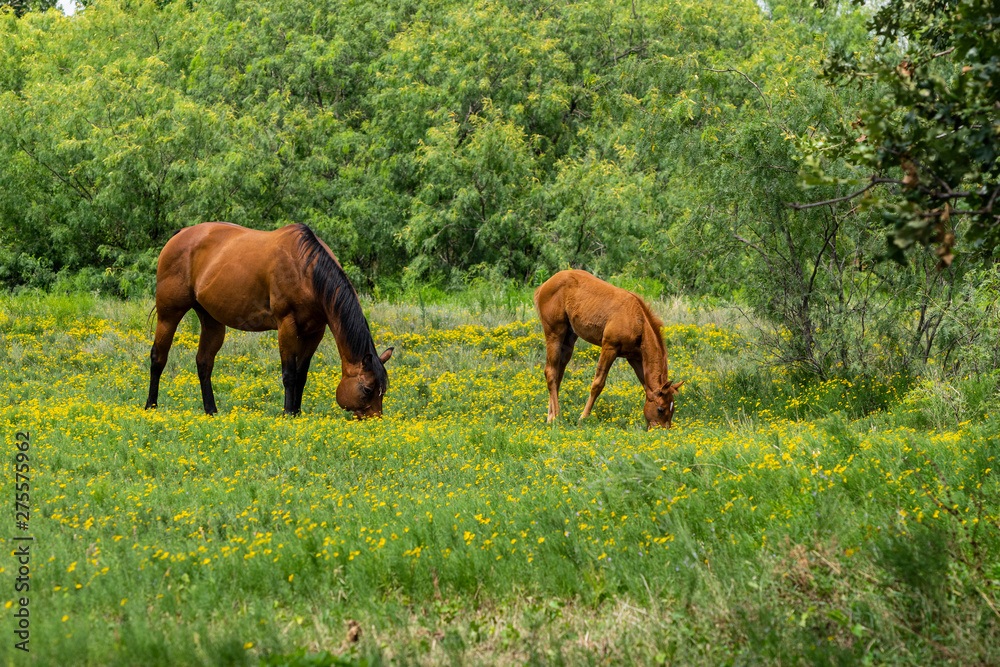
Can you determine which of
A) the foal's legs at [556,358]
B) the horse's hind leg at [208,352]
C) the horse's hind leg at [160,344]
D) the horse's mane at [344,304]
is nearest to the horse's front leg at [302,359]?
the horse's mane at [344,304]

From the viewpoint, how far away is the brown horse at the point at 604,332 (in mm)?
11000

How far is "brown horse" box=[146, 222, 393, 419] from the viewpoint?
10.7m

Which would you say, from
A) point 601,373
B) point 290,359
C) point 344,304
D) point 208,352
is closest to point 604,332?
point 601,373

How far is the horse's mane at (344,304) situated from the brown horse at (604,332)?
2739 millimetres

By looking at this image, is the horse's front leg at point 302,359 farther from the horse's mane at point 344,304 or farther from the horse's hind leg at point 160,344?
the horse's hind leg at point 160,344

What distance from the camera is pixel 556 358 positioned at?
12.4m

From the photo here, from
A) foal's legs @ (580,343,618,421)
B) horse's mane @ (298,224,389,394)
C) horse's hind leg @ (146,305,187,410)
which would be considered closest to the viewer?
horse's mane @ (298,224,389,394)

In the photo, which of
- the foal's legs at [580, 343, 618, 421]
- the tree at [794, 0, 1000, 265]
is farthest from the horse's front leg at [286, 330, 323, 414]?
the tree at [794, 0, 1000, 265]

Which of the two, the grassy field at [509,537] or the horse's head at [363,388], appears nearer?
the grassy field at [509,537]

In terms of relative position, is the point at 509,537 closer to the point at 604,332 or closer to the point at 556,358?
the point at 604,332

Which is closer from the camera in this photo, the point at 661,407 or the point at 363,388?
the point at 363,388

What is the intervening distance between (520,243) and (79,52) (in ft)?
67.3

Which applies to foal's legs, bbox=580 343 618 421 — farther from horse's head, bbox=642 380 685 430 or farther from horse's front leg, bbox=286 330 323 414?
horse's front leg, bbox=286 330 323 414

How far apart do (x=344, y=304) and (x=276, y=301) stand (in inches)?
41.2
